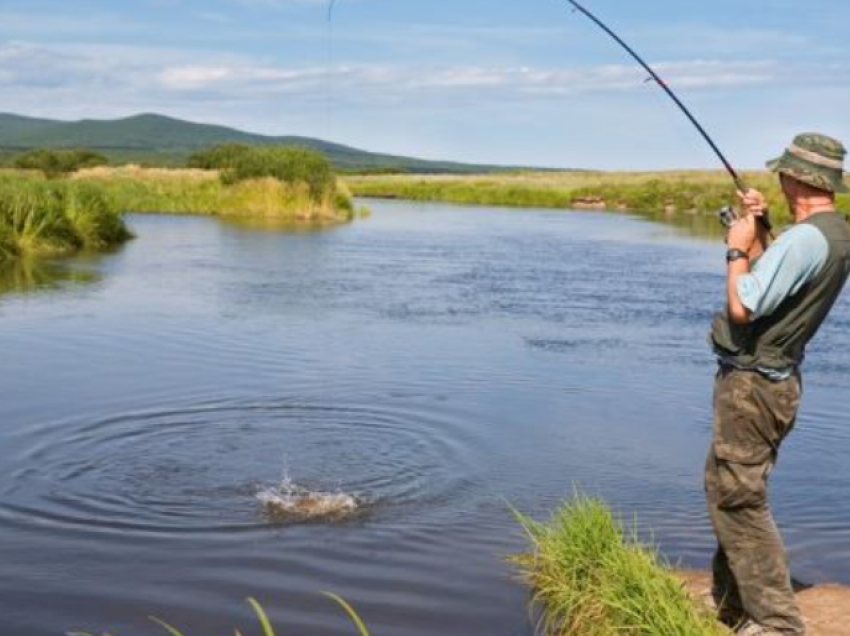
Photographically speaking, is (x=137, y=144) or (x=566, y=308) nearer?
(x=566, y=308)

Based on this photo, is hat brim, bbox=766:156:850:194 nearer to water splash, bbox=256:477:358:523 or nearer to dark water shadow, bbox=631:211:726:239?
water splash, bbox=256:477:358:523

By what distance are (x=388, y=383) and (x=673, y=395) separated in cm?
235

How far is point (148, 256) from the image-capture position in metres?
21.4

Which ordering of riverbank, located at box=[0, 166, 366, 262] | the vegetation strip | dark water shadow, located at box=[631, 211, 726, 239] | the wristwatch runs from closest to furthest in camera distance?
the wristwatch, riverbank, located at box=[0, 166, 366, 262], the vegetation strip, dark water shadow, located at box=[631, 211, 726, 239]

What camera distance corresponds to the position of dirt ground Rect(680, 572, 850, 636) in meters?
4.62

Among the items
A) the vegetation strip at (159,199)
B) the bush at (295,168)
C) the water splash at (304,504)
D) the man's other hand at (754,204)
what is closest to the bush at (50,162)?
the vegetation strip at (159,199)

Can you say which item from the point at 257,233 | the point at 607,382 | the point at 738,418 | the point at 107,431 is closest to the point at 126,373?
the point at 107,431

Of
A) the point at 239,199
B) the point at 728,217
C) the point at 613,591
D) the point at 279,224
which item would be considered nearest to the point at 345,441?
the point at 613,591

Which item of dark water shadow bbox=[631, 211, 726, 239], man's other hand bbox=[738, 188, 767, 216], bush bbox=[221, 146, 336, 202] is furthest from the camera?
bush bbox=[221, 146, 336, 202]

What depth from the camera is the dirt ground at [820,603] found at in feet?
15.1

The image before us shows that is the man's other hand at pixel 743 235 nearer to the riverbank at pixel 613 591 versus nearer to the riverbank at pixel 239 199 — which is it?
the riverbank at pixel 613 591

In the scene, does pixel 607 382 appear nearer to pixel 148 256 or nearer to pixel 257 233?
pixel 148 256

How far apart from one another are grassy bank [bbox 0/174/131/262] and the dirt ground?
1617 cm

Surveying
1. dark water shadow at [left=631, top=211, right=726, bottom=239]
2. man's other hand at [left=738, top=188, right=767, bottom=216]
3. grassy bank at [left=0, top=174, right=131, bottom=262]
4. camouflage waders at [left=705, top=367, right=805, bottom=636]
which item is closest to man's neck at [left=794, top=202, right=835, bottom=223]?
man's other hand at [left=738, top=188, right=767, bottom=216]
